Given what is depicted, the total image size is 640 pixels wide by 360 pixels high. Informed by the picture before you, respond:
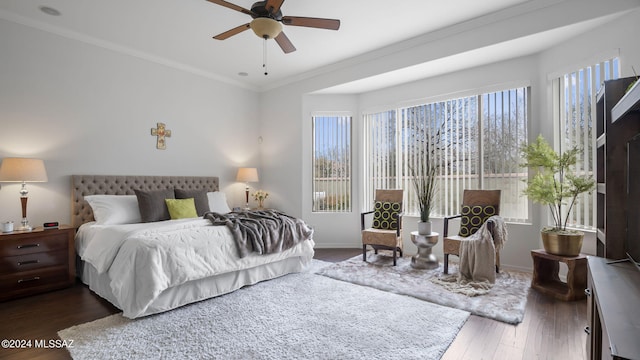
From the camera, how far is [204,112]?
544 cm

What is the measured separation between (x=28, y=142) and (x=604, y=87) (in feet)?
18.0

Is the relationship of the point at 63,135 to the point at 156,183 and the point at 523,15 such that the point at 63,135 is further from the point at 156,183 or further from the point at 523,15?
the point at 523,15

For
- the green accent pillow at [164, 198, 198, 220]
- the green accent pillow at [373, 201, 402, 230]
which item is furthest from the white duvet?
the green accent pillow at [373, 201, 402, 230]

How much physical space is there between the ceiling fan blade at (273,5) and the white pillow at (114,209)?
2974 mm

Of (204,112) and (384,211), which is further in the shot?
(204,112)

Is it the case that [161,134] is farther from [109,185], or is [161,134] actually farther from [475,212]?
[475,212]

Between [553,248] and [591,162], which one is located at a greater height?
[591,162]

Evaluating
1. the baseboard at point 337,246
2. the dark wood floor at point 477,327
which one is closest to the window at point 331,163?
the baseboard at point 337,246

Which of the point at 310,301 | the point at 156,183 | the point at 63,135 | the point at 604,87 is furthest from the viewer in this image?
the point at 156,183

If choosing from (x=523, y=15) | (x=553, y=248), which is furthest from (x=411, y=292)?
(x=523, y=15)

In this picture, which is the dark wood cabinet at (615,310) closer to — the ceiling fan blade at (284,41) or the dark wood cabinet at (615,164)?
the dark wood cabinet at (615,164)

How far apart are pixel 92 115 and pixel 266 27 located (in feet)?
9.68

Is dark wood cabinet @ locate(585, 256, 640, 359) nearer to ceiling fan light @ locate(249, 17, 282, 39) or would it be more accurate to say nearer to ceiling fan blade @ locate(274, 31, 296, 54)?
ceiling fan light @ locate(249, 17, 282, 39)

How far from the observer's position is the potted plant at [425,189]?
4141 millimetres
